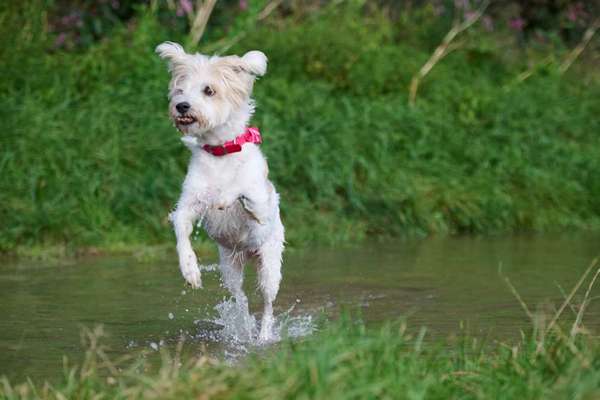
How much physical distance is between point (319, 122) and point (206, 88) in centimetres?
599

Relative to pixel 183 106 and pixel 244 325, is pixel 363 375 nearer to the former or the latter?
pixel 183 106

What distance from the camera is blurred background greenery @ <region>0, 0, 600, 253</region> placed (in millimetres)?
11070

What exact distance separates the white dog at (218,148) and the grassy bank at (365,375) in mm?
1515

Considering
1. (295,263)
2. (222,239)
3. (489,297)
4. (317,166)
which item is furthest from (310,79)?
(222,239)

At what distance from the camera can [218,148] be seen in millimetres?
6914

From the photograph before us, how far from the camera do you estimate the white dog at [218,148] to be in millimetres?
Answer: 6773

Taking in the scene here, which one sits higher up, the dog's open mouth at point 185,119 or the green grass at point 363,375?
the dog's open mouth at point 185,119

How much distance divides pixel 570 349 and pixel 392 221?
7.03 metres

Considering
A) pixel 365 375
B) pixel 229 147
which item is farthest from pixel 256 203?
pixel 365 375

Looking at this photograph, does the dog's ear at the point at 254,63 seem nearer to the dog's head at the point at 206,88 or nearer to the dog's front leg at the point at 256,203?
the dog's head at the point at 206,88

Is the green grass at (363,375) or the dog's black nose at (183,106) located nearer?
the green grass at (363,375)

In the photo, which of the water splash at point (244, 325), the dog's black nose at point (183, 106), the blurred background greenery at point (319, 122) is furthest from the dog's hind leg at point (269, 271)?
the blurred background greenery at point (319, 122)

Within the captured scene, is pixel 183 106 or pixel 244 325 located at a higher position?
pixel 183 106

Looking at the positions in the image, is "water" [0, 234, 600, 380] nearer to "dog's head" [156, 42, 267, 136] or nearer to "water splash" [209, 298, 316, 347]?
"water splash" [209, 298, 316, 347]
